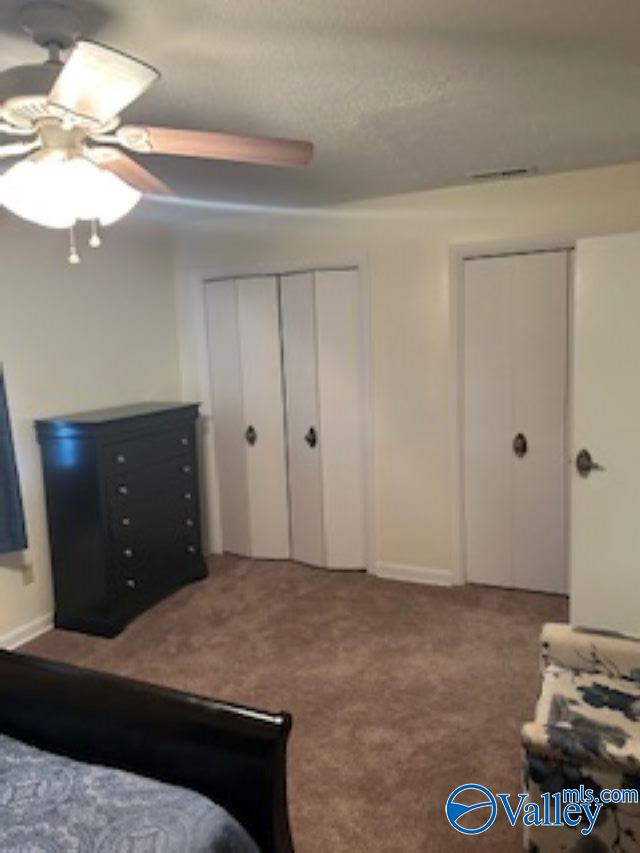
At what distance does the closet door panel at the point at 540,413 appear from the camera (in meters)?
3.45

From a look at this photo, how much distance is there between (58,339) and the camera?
3459mm

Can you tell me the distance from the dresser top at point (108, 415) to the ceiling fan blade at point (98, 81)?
6.60ft

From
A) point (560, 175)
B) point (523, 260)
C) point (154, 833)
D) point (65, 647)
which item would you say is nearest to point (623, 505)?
point (523, 260)

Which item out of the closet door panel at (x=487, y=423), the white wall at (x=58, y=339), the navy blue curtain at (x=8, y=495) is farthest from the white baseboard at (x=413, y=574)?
the navy blue curtain at (x=8, y=495)

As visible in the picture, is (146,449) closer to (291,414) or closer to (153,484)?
(153,484)

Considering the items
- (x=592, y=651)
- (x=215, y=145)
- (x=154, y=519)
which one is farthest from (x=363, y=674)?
(x=215, y=145)

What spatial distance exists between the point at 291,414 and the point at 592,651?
8.36 ft

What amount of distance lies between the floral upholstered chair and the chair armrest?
0.08 m

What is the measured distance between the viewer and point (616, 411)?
281cm

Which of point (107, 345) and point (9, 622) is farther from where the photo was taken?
point (107, 345)

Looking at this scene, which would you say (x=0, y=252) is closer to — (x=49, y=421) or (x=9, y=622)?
(x=49, y=421)

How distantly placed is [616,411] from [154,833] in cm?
246

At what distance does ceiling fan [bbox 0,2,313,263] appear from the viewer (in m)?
1.32

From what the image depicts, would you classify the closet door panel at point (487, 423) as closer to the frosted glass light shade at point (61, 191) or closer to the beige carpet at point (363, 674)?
the beige carpet at point (363, 674)
